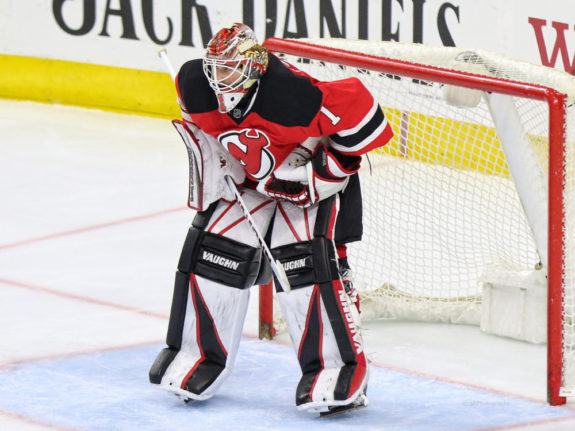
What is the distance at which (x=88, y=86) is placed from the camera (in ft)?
23.5

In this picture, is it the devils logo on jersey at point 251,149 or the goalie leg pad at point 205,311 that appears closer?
the devils logo on jersey at point 251,149

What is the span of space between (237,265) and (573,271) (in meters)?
0.95

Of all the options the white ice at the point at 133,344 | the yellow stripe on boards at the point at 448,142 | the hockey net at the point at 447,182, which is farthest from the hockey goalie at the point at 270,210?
the yellow stripe on boards at the point at 448,142

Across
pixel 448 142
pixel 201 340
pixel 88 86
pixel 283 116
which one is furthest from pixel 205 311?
pixel 88 86

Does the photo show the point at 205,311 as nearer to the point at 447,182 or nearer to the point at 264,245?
the point at 264,245

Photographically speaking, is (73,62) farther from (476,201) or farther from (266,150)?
(266,150)

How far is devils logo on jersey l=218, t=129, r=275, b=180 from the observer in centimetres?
329

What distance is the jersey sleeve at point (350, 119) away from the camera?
3.30 m

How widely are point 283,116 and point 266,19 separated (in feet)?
10.9

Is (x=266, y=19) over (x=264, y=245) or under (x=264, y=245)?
over

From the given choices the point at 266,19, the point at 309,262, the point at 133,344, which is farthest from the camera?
the point at 266,19

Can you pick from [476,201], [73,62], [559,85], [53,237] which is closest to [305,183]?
[559,85]

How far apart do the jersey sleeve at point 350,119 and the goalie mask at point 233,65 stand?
0.58 ft

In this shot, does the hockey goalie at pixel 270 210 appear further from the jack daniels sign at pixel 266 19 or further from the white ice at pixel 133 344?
the jack daniels sign at pixel 266 19
